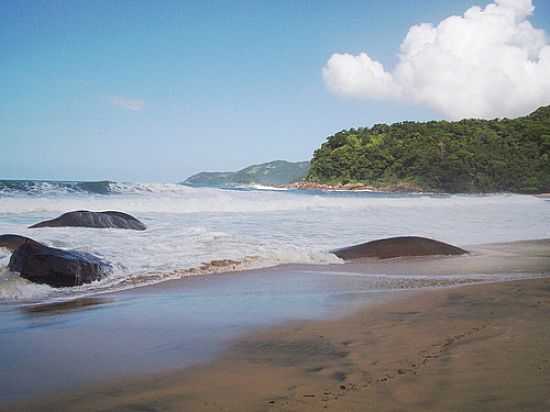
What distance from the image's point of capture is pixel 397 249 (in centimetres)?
812

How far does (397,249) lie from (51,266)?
16.7ft

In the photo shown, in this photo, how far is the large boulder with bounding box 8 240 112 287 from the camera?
206 inches

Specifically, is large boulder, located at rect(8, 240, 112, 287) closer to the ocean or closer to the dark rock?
the ocean

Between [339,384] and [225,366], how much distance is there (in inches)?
25.9

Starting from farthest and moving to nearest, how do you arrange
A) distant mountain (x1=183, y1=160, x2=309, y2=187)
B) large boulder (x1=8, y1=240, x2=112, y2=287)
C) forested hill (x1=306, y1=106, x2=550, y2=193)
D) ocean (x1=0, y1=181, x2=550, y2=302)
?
1. distant mountain (x1=183, y1=160, x2=309, y2=187)
2. forested hill (x1=306, y1=106, x2=550, y2=193)
3. ocean (x1=0, y1=181, x2=550, y2=302)
4. large boulder (x1=8, y1=240, x2=112, y2=287)

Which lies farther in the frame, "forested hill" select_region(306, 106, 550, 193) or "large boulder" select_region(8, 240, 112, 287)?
"forested hill" select_region(306, 106, 550, 193)

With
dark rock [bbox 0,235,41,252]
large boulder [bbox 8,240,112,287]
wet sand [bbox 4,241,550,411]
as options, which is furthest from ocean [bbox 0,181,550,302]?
wet sand [bbox 4,241,550,411]

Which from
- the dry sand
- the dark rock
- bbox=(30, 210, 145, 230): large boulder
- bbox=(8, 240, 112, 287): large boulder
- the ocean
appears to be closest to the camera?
the dry sand

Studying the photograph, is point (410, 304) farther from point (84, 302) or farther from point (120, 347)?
point (84, 302)

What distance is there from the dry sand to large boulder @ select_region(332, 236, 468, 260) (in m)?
4.08

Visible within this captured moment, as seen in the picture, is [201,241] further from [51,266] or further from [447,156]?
[447,156]

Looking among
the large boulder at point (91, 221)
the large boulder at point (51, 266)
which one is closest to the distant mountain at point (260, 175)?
the large boulder at point (91, 221)

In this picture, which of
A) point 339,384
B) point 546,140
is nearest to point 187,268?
point 339,384

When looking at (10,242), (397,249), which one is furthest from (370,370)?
(10,242)
